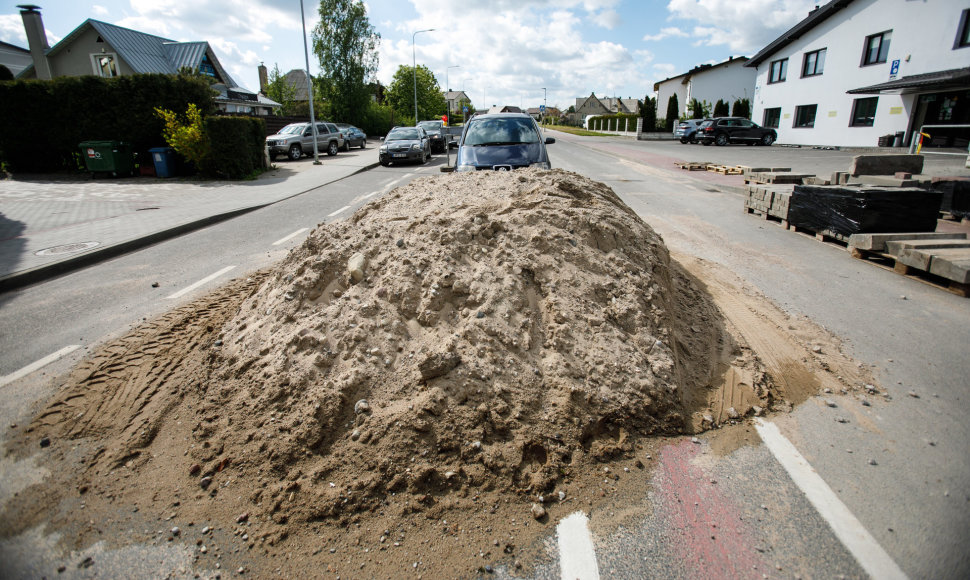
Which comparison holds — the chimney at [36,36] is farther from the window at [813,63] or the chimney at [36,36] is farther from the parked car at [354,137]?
the window at [813,63]

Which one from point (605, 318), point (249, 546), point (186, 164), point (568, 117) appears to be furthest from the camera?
point (568, 117)

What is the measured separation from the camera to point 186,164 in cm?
1716

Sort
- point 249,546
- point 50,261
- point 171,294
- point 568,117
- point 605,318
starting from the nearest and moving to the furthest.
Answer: point 249,546
point 605,318
point 171,294
point 50,261
point 568,117

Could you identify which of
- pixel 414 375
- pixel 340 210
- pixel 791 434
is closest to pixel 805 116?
pixel 340 210

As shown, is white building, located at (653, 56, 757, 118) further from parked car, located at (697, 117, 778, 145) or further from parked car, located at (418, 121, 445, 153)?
parked car, located at (418, 121, 445, 153)

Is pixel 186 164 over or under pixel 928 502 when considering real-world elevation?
over

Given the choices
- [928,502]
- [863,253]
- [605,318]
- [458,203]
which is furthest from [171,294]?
[863,253]

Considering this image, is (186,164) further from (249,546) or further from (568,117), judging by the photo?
(568,117)

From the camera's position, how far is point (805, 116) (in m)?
31.8

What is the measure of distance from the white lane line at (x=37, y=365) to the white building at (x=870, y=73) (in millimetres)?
29030

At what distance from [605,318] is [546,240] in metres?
0.87

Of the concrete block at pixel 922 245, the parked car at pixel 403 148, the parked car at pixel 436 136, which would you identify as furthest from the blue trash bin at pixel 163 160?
the concrete block at pixel 922 245

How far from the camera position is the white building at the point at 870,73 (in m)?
22.0

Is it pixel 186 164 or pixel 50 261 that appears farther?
pixel 186 164
